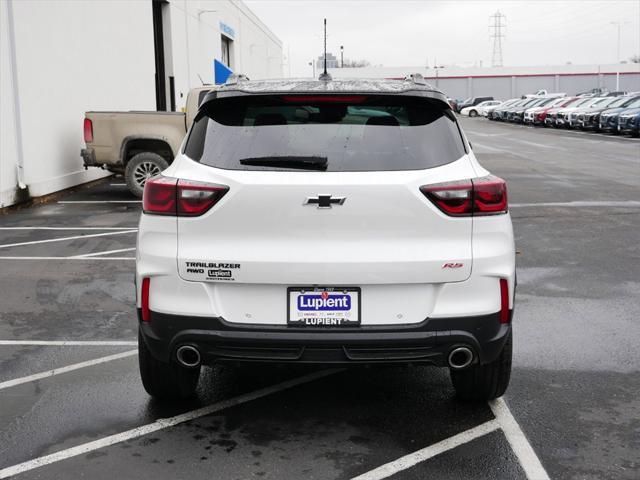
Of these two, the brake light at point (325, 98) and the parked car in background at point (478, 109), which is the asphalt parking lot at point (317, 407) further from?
the parked car in background at point (478, 109)

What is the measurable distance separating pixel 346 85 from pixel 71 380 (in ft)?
8.45

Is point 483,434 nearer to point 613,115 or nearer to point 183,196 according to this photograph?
point 183,196

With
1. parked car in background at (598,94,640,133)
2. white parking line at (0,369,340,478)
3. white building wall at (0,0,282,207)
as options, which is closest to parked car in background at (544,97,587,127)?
parked car in background at (598,94,640,133)

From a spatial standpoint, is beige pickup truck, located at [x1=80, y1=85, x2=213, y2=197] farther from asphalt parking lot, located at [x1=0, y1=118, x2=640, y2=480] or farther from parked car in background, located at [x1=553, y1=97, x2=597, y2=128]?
parked car in background, located at [x1=553, y1=97, x2=597, y2=128]

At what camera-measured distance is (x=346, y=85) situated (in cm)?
452

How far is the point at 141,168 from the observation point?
577 inches

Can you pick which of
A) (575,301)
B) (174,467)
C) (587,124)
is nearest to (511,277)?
(174,467)

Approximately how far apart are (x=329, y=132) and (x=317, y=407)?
5.27 feet

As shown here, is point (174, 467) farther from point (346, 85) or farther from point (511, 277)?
point (346, 85)

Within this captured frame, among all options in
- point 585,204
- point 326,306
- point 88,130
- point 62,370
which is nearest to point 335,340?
point 326,306

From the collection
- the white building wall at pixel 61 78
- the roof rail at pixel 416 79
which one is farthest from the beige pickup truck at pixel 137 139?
the roof rail at pixel 416 79

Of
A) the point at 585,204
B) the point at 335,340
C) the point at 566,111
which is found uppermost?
the point at 566,111

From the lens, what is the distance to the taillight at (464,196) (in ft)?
13.0

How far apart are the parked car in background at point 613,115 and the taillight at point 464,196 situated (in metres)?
34.0
